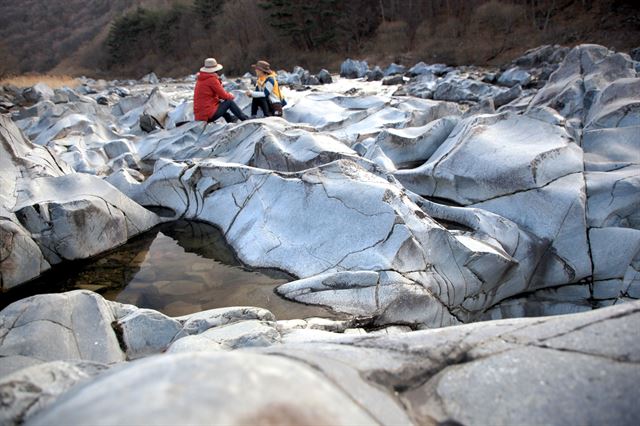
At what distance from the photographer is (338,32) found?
86.8 feet

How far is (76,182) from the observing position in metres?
5.59

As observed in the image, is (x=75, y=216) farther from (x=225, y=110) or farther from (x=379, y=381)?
(x=379, y=381)

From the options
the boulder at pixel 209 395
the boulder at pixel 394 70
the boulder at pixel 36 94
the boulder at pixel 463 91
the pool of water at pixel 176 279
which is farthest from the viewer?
the boulder at pixel 394 70

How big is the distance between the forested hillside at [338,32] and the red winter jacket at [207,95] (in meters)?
14.4

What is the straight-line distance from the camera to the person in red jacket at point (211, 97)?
334 inches

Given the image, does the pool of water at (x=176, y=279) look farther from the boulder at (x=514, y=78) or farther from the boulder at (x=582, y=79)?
the boulder at (x=514, y=78)

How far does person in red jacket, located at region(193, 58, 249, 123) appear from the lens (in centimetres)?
847

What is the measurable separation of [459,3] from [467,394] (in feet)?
83.9

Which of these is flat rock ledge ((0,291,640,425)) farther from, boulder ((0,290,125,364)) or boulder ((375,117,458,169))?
boulder ((375,117,458,169))

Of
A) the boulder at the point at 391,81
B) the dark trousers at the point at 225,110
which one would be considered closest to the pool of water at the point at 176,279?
the dark trousers at the point at 225,110

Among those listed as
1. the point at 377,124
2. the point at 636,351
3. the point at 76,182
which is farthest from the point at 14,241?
the point at 377,124

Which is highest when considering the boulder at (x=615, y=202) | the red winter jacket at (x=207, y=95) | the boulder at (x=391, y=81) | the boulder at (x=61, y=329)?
the red winter jacket at (x=207, y=95)

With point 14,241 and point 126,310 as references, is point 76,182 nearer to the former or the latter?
point 14,241

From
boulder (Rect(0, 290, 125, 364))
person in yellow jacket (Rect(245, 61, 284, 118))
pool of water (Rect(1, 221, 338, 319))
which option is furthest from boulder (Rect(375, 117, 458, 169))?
boulder (Rect(0, 290, 125, 364))
